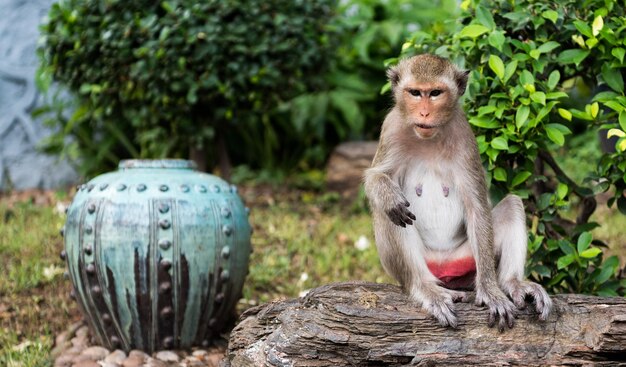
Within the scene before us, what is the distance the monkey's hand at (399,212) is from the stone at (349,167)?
4.97 metres

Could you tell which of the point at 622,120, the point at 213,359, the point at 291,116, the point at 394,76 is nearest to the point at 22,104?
the point at 291,116

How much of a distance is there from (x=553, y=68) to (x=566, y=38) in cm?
24

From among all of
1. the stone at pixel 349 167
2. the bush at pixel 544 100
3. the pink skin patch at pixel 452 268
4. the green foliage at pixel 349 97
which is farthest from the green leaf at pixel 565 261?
the green foliage at pixel 349 97

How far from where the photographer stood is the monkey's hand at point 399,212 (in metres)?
3.55

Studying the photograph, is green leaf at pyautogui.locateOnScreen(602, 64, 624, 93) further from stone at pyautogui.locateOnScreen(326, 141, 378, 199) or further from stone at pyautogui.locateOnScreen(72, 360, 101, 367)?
stone at pyautogui.locateOnScreen(326, 141, 378, 199)

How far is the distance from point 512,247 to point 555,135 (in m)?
0.61

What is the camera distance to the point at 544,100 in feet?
12.2

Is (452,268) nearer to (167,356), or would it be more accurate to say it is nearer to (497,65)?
(497,65)

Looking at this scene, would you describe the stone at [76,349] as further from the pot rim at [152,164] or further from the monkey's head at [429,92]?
the monkey's head at [429,92]

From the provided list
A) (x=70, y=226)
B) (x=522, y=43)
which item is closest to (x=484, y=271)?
(x=522, y=43)

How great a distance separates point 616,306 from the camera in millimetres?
3434

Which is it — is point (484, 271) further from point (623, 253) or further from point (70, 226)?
point (623, 253)

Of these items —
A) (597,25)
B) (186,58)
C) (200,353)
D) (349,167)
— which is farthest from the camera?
(349,167)

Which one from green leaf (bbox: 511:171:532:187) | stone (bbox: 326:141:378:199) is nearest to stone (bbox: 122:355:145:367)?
green leaf (bbox: 511:171:532:187)
